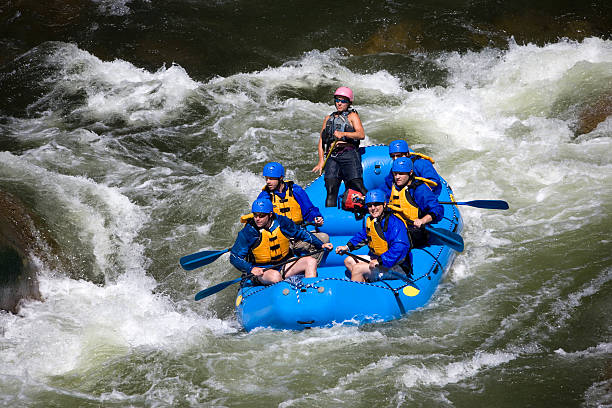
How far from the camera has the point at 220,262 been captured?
24.7ft

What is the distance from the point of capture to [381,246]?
19.7 feet

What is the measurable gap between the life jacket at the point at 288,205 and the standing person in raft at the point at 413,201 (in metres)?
0.86

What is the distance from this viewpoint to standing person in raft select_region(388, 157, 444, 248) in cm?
636

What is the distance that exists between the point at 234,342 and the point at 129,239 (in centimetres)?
261

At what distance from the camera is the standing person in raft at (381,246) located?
5.86 meters

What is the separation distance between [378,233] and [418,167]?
1.14 meters

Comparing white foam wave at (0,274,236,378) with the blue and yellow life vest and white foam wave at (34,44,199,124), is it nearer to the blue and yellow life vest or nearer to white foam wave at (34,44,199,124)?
the blue and yellow life vest

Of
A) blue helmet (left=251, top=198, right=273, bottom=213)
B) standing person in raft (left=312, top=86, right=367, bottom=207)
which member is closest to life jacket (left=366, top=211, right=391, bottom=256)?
blue helmet (left=251, top=198, right=273, bottom=213)

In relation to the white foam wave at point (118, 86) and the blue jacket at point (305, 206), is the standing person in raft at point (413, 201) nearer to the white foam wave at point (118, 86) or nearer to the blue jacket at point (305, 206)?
the blue jacket at point (305, 206)

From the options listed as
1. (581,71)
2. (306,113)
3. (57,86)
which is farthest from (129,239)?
(581,71)

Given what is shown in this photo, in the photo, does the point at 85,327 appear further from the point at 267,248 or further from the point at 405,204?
the point at 405,204

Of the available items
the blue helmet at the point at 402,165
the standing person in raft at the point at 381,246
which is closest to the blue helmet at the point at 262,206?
the standing person in raft at the point at 381,246

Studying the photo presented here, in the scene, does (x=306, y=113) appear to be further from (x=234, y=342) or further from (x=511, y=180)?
(x=234, y=342)

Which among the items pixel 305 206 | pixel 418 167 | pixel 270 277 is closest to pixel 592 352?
pixel 418 167
